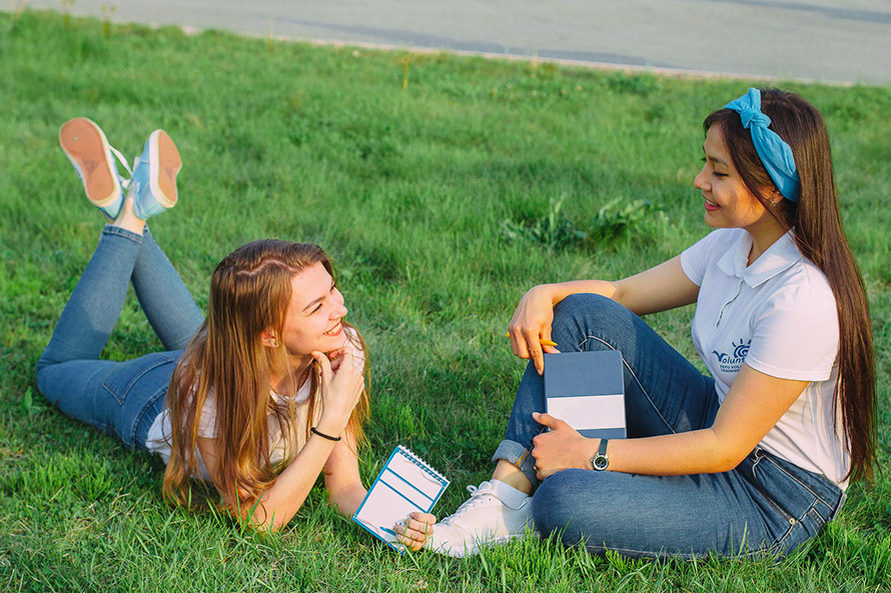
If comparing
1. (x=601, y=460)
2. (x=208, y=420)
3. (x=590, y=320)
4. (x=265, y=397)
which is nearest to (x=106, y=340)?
(x=208, y=420)

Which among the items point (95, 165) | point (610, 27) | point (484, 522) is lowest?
point (484, 522)

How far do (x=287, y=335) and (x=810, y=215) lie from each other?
1.51 m

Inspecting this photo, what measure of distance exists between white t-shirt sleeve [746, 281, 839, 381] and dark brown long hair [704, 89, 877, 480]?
3 cm

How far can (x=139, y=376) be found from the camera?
3139mm

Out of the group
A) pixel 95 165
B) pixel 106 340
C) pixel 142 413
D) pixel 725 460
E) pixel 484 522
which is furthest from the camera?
pixel 95 165

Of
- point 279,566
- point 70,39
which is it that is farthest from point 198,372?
point 70,39

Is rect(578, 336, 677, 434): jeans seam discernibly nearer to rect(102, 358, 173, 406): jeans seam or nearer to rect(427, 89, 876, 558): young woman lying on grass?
rect(427, 89, 876, 558): young woman lying on grass

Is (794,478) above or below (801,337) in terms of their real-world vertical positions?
below

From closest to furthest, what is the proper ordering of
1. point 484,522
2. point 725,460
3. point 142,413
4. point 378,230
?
point 725,460, point 484,522, point 142,413, point 378,230

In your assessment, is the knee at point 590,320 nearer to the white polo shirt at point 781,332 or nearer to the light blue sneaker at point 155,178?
the white polo shirt at point 781,332

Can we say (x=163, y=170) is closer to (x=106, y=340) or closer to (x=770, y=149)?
(x=106, y=340)

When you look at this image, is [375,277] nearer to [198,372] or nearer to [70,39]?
[198,372]

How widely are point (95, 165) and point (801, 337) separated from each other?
114 inches

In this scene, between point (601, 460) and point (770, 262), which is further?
point (601, 460)
